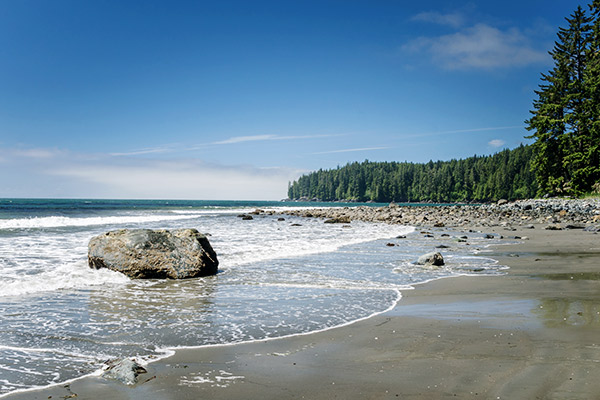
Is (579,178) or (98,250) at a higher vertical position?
(579,178)

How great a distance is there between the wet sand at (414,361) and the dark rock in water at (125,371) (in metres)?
0.07

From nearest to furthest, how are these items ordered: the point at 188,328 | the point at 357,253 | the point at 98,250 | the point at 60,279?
the point at 188,328, the point at 60,279, the point at 98,250, the point at 357,253

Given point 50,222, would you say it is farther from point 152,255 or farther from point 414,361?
point 414,361

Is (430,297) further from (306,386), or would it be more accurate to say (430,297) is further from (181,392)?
(181,392)

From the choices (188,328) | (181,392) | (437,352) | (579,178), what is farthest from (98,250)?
(579,178)

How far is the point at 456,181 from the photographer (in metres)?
149

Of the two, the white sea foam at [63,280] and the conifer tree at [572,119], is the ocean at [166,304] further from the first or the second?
the conifer tree at [572,119]

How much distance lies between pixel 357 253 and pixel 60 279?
8482 mm

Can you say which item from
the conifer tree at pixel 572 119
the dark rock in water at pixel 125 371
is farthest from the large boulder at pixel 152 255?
the conifer tree at pixel 572 119

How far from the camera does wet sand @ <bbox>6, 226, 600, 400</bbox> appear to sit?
316 centimetres

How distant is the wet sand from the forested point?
4723 inches

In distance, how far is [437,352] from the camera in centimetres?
405

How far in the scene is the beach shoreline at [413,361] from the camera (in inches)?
125

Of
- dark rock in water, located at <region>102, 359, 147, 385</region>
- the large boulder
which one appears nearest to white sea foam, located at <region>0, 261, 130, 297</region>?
the large boulder
